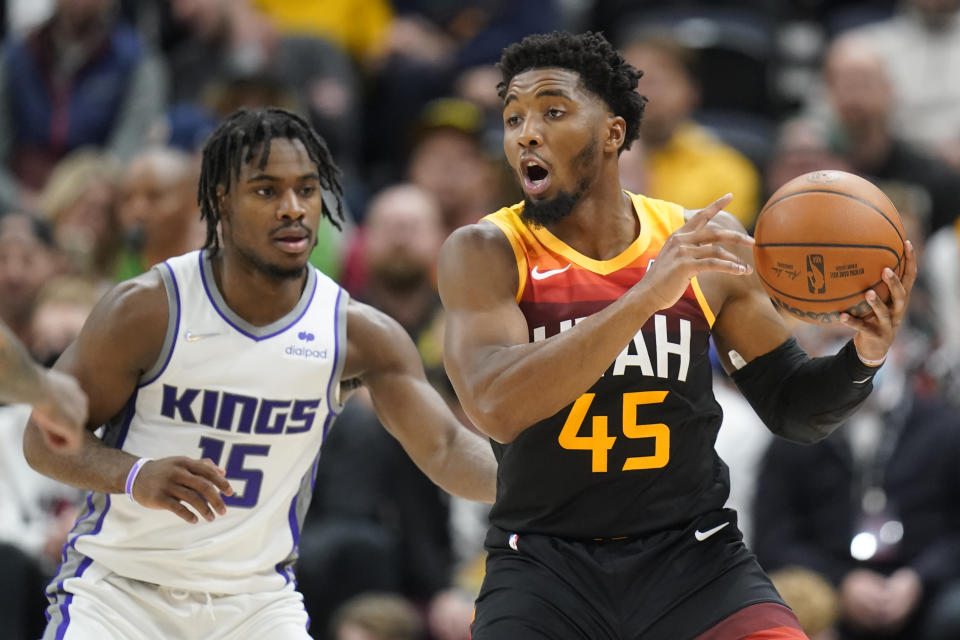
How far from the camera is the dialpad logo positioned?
14.9 ft

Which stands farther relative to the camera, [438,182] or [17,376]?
[438,182]

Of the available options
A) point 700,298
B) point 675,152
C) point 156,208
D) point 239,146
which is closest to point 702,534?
point 700,298

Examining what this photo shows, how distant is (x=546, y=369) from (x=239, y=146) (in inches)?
67.9

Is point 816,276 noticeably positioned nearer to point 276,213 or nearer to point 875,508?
point 276,213

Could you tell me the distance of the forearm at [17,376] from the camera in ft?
13.2

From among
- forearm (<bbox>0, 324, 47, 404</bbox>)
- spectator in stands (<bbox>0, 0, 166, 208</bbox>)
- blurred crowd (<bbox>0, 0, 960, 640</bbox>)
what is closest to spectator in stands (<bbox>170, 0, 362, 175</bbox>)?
blurred crowd (<bbox>0, 0, 960, 640</bbox>)

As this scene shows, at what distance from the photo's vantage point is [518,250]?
189 inches

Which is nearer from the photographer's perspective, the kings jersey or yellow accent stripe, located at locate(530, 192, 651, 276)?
the kings jersey

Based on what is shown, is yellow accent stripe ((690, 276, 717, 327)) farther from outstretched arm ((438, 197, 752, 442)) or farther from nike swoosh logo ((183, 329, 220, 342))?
nike swoosh logo ((183, 329, 220, 342))

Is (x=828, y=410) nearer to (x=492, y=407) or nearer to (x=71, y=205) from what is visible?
(x=492, y=407)

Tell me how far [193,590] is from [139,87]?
6.61 meters

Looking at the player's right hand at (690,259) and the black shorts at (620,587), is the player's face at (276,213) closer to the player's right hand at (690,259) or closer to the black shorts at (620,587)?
the black shorts at (620,587)

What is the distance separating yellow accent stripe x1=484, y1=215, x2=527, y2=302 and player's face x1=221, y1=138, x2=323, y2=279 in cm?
80

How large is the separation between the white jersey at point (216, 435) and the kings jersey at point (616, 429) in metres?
0.95
